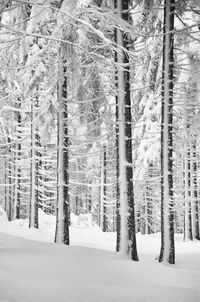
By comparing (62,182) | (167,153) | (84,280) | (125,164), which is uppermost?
(167,153)

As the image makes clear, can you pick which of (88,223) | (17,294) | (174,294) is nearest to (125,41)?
(174,294)

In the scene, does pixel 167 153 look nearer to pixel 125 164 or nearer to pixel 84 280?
pixel 125 164

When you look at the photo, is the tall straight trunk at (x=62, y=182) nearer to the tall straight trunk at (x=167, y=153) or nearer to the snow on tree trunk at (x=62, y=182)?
the snow on tree trunk at (x=62, y=182)

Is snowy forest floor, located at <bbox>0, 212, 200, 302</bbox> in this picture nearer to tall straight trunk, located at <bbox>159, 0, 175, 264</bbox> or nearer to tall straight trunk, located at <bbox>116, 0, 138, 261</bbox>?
tall straight trunk, located at <bbox>116, 0, 138, 261</bbox>

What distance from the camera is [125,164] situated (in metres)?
9.69

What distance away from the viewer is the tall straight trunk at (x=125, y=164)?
9.60 metres

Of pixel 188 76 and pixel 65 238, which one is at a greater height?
pixel 188 76

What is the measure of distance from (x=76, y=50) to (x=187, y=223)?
1328 centimetres

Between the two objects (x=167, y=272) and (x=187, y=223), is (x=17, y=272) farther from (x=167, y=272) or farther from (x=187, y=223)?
(x=187, y=223)

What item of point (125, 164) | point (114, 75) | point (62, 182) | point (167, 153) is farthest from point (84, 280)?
point (62, 182)

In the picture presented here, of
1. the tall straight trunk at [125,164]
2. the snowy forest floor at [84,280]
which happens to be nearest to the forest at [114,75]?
the tall straight trunk at [125,164]

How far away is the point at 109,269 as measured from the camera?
698cm

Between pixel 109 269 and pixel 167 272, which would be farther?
pixel 167 272

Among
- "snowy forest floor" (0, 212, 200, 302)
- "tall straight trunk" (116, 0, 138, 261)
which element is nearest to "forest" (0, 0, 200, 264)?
"tall straight trunk" (116, 0, 138, 261)
